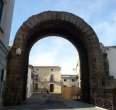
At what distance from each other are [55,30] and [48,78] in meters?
56.6

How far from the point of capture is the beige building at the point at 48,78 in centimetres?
6944

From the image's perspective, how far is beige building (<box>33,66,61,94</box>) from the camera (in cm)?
6944

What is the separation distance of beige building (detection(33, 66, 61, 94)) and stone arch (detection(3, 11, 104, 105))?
2098 inches

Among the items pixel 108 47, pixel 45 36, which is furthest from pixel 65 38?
pixel 108 47

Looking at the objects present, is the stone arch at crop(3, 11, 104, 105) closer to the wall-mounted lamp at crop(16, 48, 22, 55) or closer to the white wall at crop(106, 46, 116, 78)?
the wall-mounted lamp at crop(16, 48, 22, 55)

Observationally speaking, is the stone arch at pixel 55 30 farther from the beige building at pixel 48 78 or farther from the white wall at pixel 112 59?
the beige building at pixel 48 78

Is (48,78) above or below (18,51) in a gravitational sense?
above

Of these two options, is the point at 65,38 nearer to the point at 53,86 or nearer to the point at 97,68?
the point at 97,68

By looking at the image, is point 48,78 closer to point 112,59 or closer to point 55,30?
point 112,59

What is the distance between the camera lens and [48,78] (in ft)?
238

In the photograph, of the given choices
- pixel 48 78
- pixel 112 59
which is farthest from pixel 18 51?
pixel 48 78

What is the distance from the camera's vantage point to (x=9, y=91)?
12859 mm

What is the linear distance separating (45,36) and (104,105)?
8029mm

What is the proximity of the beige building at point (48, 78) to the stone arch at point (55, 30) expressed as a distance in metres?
53.3
